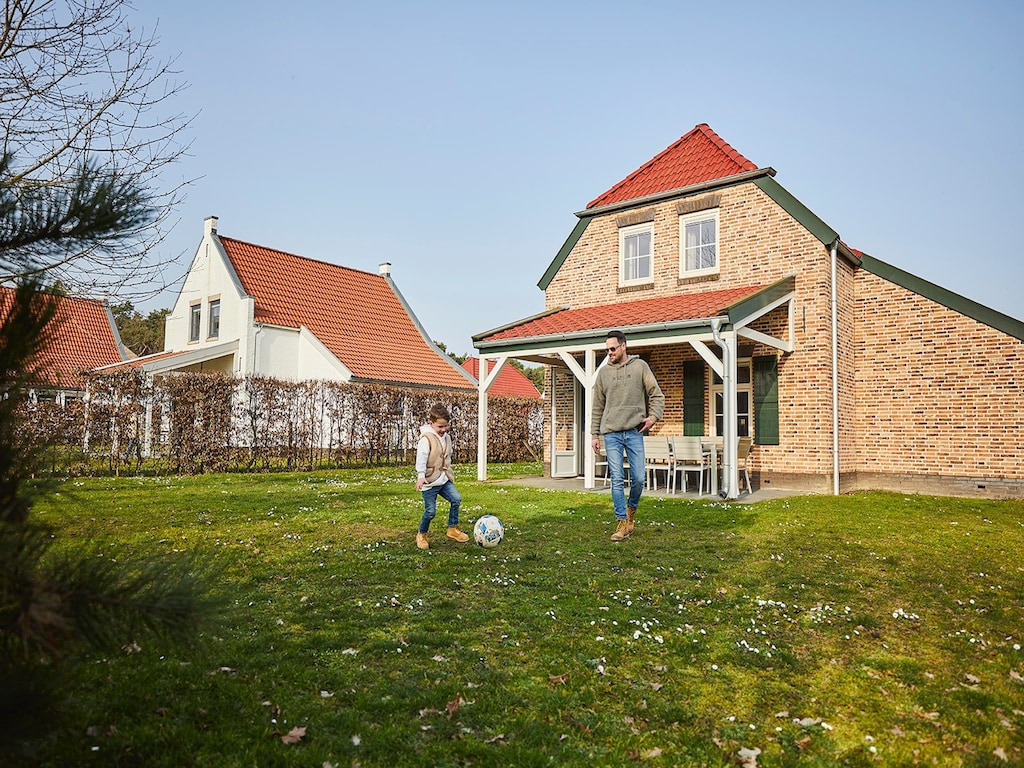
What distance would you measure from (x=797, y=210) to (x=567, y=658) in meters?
12.2

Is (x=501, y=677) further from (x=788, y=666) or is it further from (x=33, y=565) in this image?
(x=33, y=565)

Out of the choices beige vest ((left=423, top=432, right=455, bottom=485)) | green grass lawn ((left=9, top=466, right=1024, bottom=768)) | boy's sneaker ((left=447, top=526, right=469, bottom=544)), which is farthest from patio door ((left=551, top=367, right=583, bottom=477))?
beige vest ((left=423, top=432, right=455, bottom=485))

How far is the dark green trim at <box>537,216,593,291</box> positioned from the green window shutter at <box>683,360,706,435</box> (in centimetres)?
429

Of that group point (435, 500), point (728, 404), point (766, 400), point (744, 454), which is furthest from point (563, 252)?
point (435, 500)

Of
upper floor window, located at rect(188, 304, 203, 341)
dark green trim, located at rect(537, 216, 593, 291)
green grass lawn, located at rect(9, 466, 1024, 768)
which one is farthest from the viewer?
upper floor window, located at rect(188, 304, 203, 341)

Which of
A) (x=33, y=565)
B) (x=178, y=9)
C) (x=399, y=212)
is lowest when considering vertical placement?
(x=33, y=565)

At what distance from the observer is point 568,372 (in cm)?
1694

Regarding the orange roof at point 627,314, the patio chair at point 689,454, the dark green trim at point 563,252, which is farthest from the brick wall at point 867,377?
the dark green trim at point 563,252

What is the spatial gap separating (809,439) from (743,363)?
6.55 ft

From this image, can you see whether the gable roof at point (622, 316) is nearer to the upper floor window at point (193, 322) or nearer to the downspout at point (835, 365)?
the downspout at point (835, 365)

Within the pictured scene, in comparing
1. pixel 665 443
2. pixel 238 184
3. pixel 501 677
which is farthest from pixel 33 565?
pixel 665 443

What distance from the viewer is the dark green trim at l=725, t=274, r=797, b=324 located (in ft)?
38.8

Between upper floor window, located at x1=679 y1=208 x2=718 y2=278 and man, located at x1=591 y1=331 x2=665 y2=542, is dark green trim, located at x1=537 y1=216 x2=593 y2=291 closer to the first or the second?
upper floor window, located at x1=679 y1=208 x2=718 y2=278

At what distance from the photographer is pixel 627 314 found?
13.9 meters
